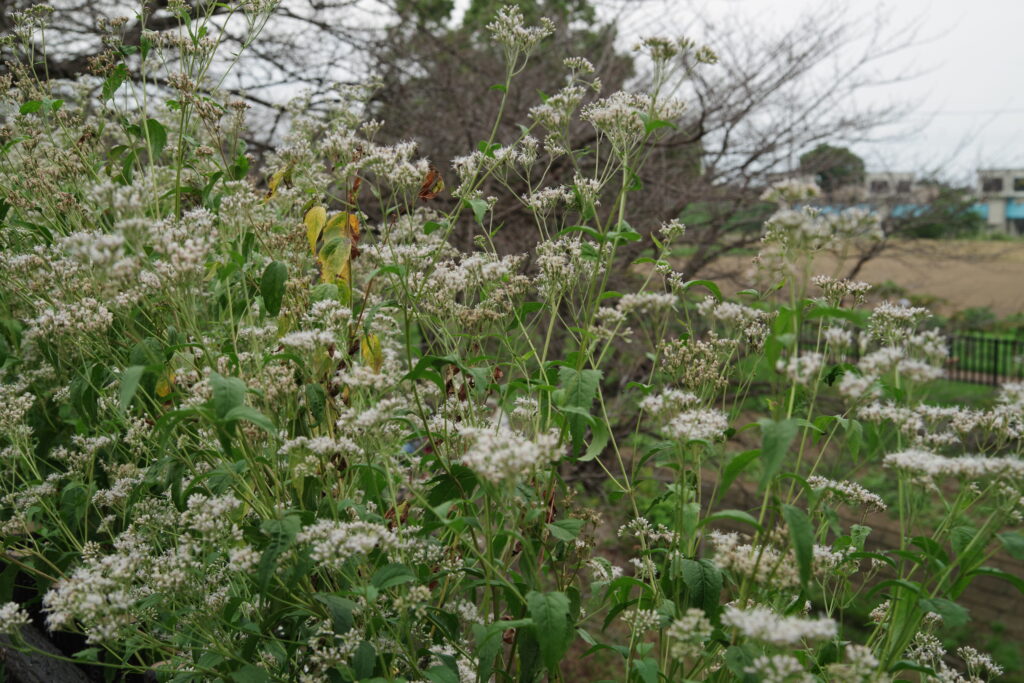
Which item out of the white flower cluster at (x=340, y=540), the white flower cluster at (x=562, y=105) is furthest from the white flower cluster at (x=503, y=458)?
the white flower cluster at (x=562, y=105)

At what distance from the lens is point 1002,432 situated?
1.65 m

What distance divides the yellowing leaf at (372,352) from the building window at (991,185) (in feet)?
28.7

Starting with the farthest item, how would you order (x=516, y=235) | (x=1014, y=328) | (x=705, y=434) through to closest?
(x=1014, y=328) → (x=516, y=235) → (x=705, y=434)

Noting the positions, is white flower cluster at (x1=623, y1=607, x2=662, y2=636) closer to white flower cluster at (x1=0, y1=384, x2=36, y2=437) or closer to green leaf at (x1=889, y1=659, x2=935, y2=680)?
green leaf at (x1=889, y1=659, x2=935, y2=680)

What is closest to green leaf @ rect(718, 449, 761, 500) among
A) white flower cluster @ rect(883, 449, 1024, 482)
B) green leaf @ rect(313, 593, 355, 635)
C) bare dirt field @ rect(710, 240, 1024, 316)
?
white flower cluster @ rect(883, 449, 1024, 482)

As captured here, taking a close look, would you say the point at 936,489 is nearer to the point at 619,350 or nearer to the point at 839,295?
the point at 839,295

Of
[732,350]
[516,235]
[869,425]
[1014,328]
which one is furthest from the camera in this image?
[1014,328]

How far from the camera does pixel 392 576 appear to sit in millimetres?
1456

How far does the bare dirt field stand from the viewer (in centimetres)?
839

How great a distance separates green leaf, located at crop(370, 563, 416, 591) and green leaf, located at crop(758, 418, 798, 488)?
66cm

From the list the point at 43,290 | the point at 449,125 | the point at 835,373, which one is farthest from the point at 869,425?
the point at 449,125

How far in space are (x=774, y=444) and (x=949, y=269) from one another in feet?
29.6

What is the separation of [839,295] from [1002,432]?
576 millimetres

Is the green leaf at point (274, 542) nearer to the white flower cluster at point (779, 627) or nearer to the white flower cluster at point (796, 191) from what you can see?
the white flower cluster at point (779, 627)
